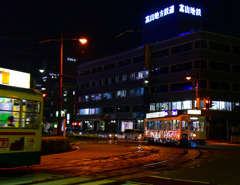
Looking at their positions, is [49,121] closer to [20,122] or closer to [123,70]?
[123,70]

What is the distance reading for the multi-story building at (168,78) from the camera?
53844mm

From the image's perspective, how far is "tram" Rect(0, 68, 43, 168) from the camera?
11.0m

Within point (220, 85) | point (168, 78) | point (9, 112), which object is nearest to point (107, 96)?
point (168, 78)

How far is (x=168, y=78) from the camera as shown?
58750mm

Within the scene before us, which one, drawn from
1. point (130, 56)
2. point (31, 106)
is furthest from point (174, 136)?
point (130, 56)

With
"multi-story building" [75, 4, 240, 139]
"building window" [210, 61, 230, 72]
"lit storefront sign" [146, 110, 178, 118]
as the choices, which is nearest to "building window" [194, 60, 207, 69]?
"multi-story building" [75, 4, 240, 139]

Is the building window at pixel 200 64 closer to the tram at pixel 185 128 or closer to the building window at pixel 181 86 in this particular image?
the building window at pixel 181 86

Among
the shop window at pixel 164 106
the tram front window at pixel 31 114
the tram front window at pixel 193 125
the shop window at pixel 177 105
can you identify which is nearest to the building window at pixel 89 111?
the shop window at pixel 164 106

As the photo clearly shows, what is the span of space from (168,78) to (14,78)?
159 ft

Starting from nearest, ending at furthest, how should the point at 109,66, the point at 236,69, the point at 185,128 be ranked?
the point at 185,128
the point at 236,69
the point at 109,66

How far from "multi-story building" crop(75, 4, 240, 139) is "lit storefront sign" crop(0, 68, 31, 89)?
31350mm

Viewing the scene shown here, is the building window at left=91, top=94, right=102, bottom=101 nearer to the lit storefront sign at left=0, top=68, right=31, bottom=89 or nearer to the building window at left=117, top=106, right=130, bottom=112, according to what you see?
the building window at left=117, top=106, right=130, bottom=112

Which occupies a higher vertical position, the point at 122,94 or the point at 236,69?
the point at 236,69

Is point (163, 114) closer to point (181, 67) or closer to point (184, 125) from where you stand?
point (184, 125)
